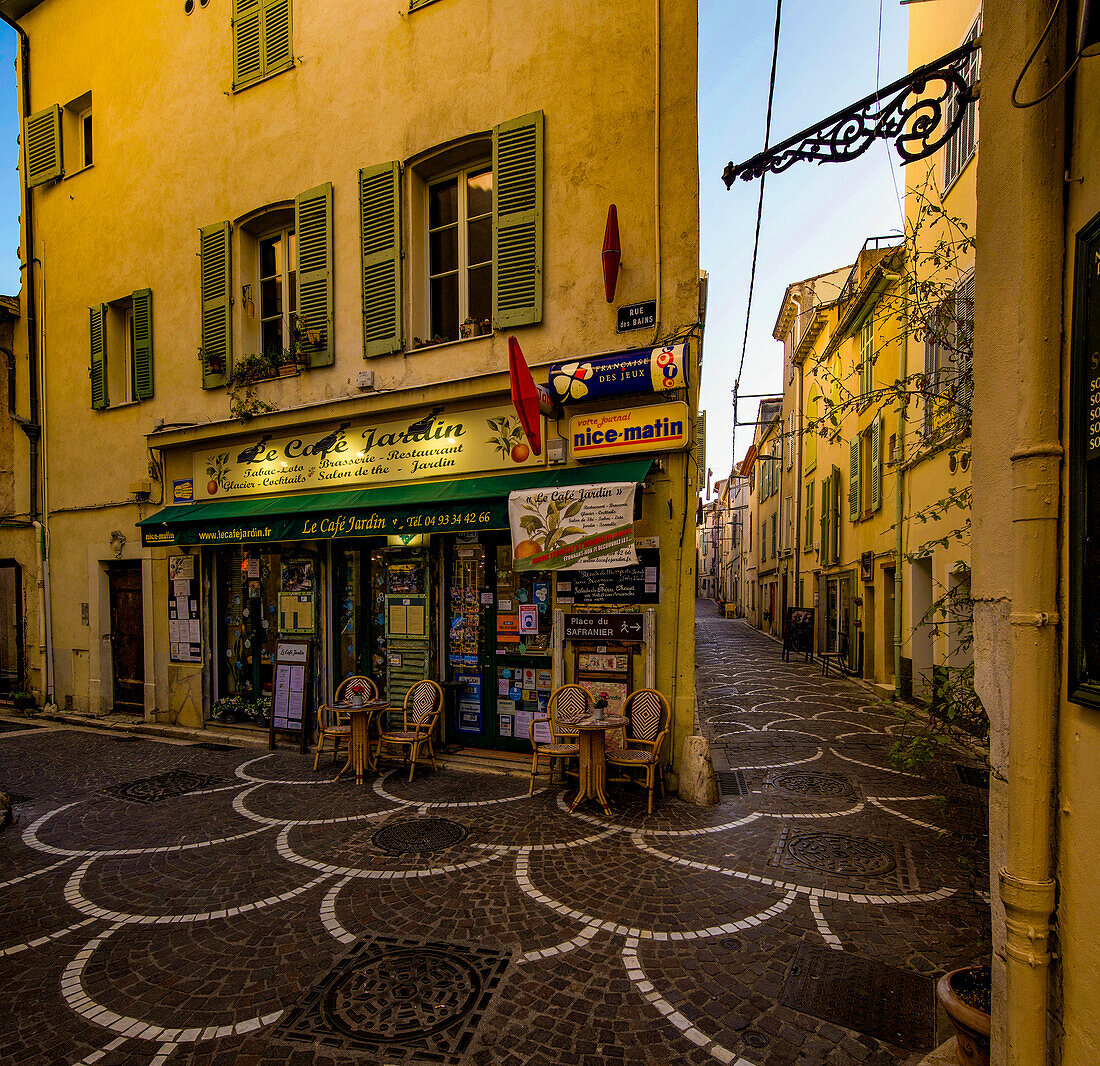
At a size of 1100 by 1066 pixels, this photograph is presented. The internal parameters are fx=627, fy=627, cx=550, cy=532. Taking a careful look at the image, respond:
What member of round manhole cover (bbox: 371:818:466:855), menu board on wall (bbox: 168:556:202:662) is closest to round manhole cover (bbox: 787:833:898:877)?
round manhole cover (bbox: 371:818:466:855)

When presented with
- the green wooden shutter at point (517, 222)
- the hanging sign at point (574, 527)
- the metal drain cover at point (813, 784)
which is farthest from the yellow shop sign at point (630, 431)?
the metal drain cover at point (813, 784)

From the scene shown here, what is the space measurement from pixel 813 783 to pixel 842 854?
1.73 meters

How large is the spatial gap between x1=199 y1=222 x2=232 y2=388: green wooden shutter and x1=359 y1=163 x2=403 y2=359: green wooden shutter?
247cm

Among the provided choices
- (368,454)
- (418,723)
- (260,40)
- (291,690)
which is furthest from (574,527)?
(260,40)

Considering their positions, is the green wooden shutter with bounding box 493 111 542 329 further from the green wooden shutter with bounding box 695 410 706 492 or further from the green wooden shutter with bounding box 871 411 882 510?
the green wooden shutter with bounding box 871 411 882 510

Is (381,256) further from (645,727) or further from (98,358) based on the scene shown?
(645,727)

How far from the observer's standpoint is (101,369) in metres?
10.1

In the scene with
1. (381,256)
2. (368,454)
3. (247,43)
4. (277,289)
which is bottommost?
(368,454)

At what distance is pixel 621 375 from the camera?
6172 millimetres

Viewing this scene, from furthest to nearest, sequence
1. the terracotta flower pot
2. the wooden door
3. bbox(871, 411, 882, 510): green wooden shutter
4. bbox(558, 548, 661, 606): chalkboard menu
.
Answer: bbox(871, 411, 882, 510): green wooden shutter, the wooden door, bbox(558, 548, 661, 606): chalkboard menu, the terracotta flower pot

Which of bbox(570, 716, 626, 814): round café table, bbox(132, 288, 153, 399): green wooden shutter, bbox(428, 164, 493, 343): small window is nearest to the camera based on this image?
bbox(570, 716, 626, 814): round café table

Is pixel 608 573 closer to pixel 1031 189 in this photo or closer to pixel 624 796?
pixel 624 796

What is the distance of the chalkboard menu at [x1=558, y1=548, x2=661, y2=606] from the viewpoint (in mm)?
6273

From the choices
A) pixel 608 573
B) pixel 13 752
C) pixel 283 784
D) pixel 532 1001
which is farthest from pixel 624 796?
pixel 13 752
